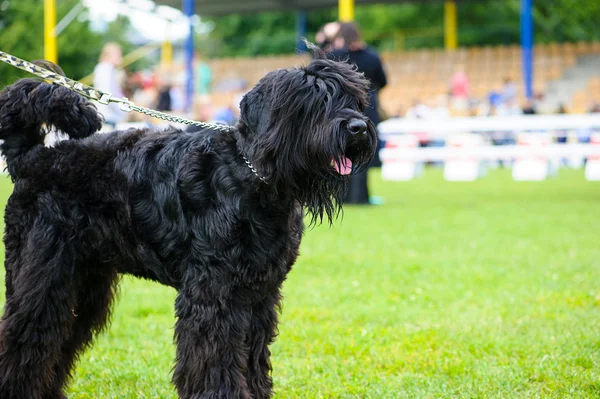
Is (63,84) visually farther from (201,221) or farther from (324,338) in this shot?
(324,338)

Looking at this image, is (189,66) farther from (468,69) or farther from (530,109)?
(468,69)

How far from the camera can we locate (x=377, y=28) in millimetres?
46594

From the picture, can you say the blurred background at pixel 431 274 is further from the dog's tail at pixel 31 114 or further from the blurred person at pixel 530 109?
the dog's tail at pixel 31 114

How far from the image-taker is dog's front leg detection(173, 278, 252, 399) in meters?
3.58

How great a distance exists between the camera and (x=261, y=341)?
3914mm

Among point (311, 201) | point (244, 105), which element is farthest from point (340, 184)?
point (244, 105)

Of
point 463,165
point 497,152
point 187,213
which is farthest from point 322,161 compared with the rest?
point 463,165

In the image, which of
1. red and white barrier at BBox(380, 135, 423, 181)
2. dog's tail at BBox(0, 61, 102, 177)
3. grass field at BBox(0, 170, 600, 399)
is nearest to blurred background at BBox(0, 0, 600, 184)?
red and white barrier at BBox(380, 135, 423, 181)

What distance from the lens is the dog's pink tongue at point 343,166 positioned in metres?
3.57

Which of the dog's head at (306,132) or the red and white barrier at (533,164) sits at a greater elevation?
the dog's head at (306,132)

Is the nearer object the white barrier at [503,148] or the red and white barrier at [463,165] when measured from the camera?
the white barrier at [503,148]

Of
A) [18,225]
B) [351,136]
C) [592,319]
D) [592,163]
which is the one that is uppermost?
[351,136]

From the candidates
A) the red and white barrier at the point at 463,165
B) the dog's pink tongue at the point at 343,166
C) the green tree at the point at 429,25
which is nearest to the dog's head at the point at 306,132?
the dog's pink tongue at the point at 343,166

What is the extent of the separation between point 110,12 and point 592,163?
1417 cm
